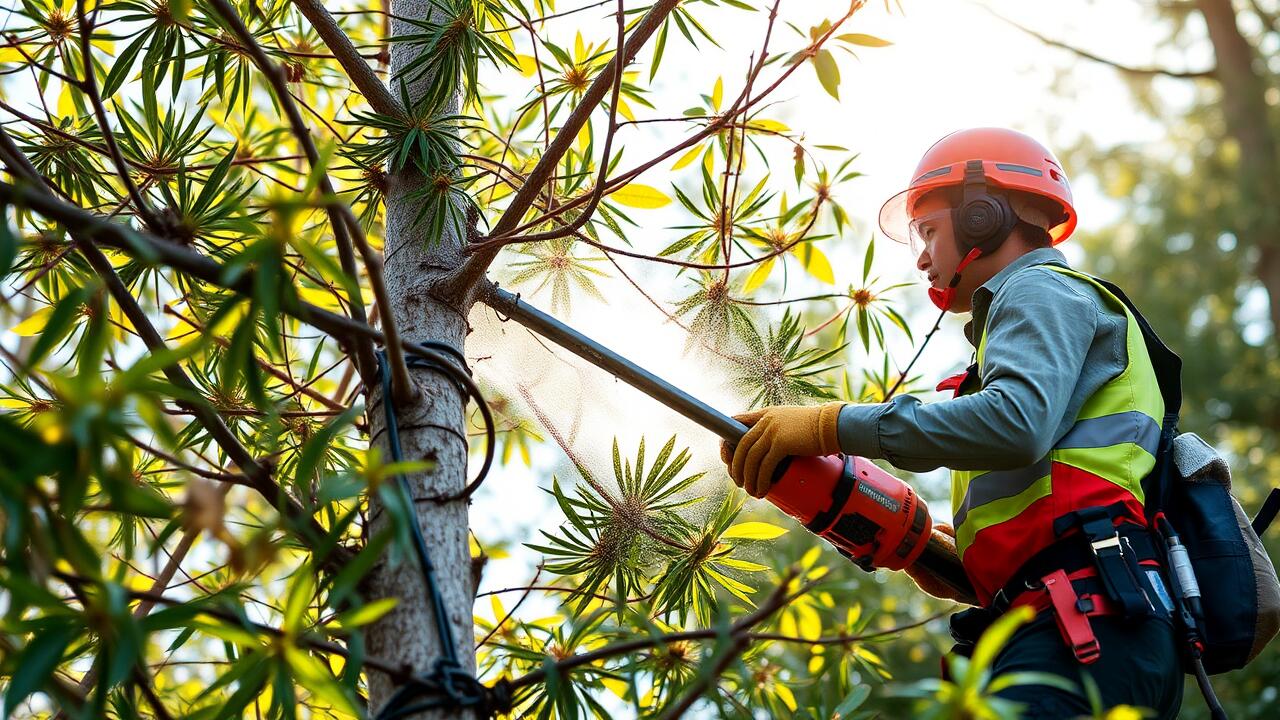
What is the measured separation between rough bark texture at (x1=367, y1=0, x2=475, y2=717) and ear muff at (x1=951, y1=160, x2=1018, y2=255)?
1.11m

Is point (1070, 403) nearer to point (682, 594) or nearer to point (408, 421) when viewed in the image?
point (682, 594)

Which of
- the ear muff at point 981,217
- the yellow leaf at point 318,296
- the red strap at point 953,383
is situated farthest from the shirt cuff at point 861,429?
the yellow leaf at point 318,296

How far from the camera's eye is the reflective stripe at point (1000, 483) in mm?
1998

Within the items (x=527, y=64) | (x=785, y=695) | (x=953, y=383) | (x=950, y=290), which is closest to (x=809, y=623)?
(x=785, y=695)

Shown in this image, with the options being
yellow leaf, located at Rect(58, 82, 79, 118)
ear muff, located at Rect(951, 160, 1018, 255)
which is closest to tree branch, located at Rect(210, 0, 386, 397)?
ear muff, located at Rect(951, 160, 1018, 255)

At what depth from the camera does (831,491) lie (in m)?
2.29

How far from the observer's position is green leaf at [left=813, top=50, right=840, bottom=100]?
229 centimetres

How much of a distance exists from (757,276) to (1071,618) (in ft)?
4.34

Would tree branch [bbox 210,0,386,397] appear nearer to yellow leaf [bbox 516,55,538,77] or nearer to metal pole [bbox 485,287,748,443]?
metal pole [bbox 485,287,748,443]

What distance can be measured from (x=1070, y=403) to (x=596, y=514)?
98cm

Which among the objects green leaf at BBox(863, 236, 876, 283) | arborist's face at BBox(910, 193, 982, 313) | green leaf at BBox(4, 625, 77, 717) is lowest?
green leaf at BBox(4, 625, 77, 717)

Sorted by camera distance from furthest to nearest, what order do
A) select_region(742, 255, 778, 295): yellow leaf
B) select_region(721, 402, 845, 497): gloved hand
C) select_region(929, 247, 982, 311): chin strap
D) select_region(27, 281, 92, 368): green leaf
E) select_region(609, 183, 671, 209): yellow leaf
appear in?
select_region(742, 255, 778, 295): yellow leaf, select_region(609, 183, 671, 209): yellow leaf, select_region(929, 247, 982, 311): chin strap, select_region(721, 402, 845, 497): gloved hand, select_region(27, 281, 92, 368): green leaf

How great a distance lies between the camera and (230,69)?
2.64 meters

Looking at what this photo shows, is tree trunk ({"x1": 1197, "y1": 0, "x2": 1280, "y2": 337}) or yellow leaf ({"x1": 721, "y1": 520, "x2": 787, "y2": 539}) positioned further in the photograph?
tree trunk ({"x1": 1197, "y1": 0, "x2": 1280, "y2": 337})
